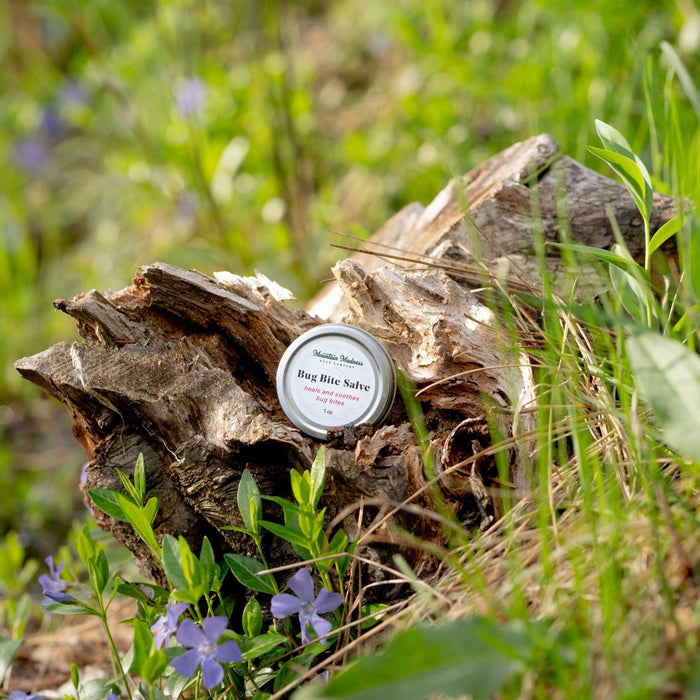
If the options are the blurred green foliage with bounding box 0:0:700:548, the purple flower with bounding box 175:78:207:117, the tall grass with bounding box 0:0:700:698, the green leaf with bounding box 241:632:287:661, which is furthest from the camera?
the purple flower with bounding box 175:78:207:117

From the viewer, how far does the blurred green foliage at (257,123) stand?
351 cm

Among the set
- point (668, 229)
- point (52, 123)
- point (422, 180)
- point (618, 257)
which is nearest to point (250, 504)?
point (618, 257)

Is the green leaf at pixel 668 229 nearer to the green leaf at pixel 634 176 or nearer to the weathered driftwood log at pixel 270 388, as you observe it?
the green leaf at pixel 634 176

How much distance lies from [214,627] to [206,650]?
6 cm

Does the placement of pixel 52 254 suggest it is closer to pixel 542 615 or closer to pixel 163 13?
pixel 163 13

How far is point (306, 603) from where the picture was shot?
1425 millimetres

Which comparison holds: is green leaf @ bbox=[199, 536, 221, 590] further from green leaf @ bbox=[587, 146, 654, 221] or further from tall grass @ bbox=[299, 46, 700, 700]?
green leaf @ bbox=[587, 146, 654, 221]

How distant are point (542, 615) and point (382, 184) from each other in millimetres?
3294

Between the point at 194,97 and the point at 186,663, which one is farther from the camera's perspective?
the point at 194,97

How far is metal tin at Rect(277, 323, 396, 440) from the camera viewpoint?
1.78 metres

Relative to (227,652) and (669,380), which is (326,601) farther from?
(669,380)

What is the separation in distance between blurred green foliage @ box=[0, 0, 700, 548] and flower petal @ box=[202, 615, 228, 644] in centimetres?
161

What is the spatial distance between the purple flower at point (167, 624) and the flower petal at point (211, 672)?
122mm

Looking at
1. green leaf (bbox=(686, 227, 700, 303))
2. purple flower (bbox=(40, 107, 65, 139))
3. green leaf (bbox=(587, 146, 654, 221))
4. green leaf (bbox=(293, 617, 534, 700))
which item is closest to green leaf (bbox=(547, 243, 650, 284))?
green leaf (bbox=(587, 146, 654, 221))
